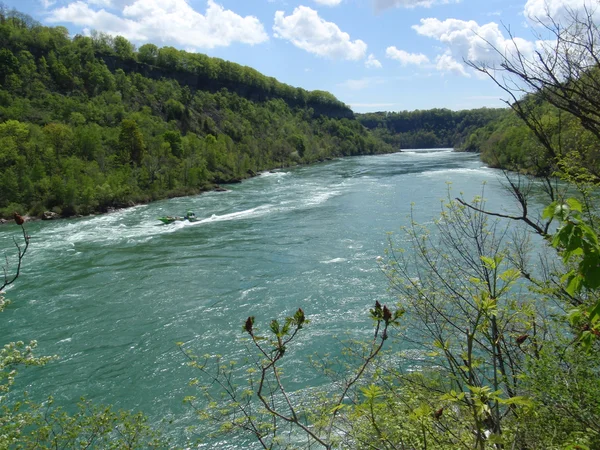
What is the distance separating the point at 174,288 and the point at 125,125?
3978cm

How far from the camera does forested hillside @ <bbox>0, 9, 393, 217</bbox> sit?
128ft

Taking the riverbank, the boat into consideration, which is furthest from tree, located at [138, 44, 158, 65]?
the boat

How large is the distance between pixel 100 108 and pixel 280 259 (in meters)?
56.2

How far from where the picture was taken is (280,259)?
68.8ft

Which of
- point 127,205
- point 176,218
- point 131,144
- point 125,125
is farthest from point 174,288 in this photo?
point 125,125

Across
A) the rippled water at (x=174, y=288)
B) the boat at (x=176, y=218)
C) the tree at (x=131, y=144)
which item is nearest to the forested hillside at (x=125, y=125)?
the tree at (x=131, y=144)

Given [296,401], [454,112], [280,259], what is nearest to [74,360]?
[296,401]

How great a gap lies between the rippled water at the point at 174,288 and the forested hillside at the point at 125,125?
7.56 metres

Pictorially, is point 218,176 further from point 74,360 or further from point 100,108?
point 74,360

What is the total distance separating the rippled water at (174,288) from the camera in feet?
38.6

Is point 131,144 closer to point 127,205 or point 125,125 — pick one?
point 125,125

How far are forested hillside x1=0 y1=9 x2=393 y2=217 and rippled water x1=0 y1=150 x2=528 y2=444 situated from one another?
298 inches

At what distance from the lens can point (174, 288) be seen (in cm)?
1798

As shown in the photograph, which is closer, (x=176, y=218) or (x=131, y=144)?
(x=176, y=218)
